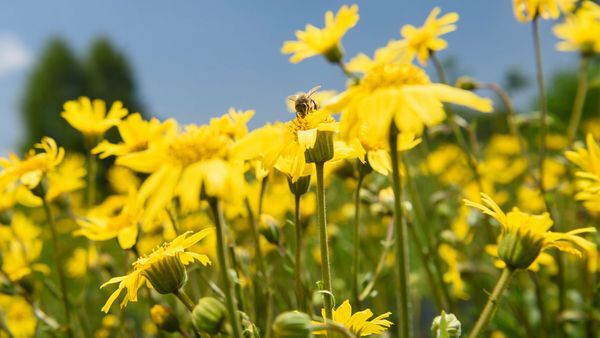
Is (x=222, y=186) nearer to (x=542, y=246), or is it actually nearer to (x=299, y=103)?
(x=299, y=103)

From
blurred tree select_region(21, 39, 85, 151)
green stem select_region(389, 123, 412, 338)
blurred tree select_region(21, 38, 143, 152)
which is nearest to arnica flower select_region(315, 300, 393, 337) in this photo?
green stem select_region(389, 123, 412, 338)

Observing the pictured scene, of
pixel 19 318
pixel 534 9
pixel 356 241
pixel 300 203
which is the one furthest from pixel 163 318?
pixel 19 318

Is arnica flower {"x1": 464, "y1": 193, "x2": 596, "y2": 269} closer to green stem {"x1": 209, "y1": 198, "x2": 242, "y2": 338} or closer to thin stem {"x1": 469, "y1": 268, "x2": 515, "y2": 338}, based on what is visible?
thin stem {"x1": 469, "y1": 268, "x2": 515, "y2": 338}

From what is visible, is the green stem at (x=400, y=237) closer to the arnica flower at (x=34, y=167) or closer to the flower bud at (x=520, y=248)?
the flower bud at (x=520, y=248)

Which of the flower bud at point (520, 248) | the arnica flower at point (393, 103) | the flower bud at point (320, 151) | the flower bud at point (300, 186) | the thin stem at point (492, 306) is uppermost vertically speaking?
the arnica flower at point (393, 103)

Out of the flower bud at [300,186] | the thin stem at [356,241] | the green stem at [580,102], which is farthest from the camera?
the green stem at [580,102]

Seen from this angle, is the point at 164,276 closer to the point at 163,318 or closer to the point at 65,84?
the point at 163,318

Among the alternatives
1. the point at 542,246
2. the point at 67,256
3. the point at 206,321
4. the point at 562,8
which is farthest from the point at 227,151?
the point at 67,256

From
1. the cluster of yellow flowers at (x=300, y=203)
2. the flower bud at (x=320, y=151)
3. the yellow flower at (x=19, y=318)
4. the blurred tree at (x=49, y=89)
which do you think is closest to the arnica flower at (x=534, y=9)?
the cluster of yellow flowers at (x=300, y=203)
